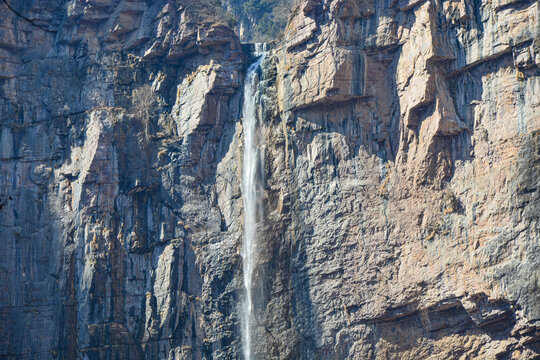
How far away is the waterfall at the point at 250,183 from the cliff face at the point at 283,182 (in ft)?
1.24

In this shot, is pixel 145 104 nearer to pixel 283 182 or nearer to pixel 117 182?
pixel 117 182

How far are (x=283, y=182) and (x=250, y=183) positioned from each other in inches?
58.3

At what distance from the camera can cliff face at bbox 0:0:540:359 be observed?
31.2 meters

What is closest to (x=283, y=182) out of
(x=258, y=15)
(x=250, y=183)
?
(x=250, y=183)

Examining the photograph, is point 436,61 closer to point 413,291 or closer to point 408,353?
point 413,291

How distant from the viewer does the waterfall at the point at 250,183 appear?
3581cm

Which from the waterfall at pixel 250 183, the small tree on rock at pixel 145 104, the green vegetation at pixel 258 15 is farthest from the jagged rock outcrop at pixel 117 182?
the green vegetation at pixel 258 15

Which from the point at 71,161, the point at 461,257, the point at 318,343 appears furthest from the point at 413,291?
the point at 71,161

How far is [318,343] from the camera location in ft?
112

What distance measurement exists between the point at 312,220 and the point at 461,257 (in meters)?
6.24

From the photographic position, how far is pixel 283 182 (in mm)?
36188

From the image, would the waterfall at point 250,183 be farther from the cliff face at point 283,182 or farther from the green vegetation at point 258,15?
the green vegetation at point 258,15

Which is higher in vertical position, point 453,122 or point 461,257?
point 453,122

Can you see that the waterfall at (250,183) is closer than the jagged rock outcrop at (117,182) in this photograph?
Yes
